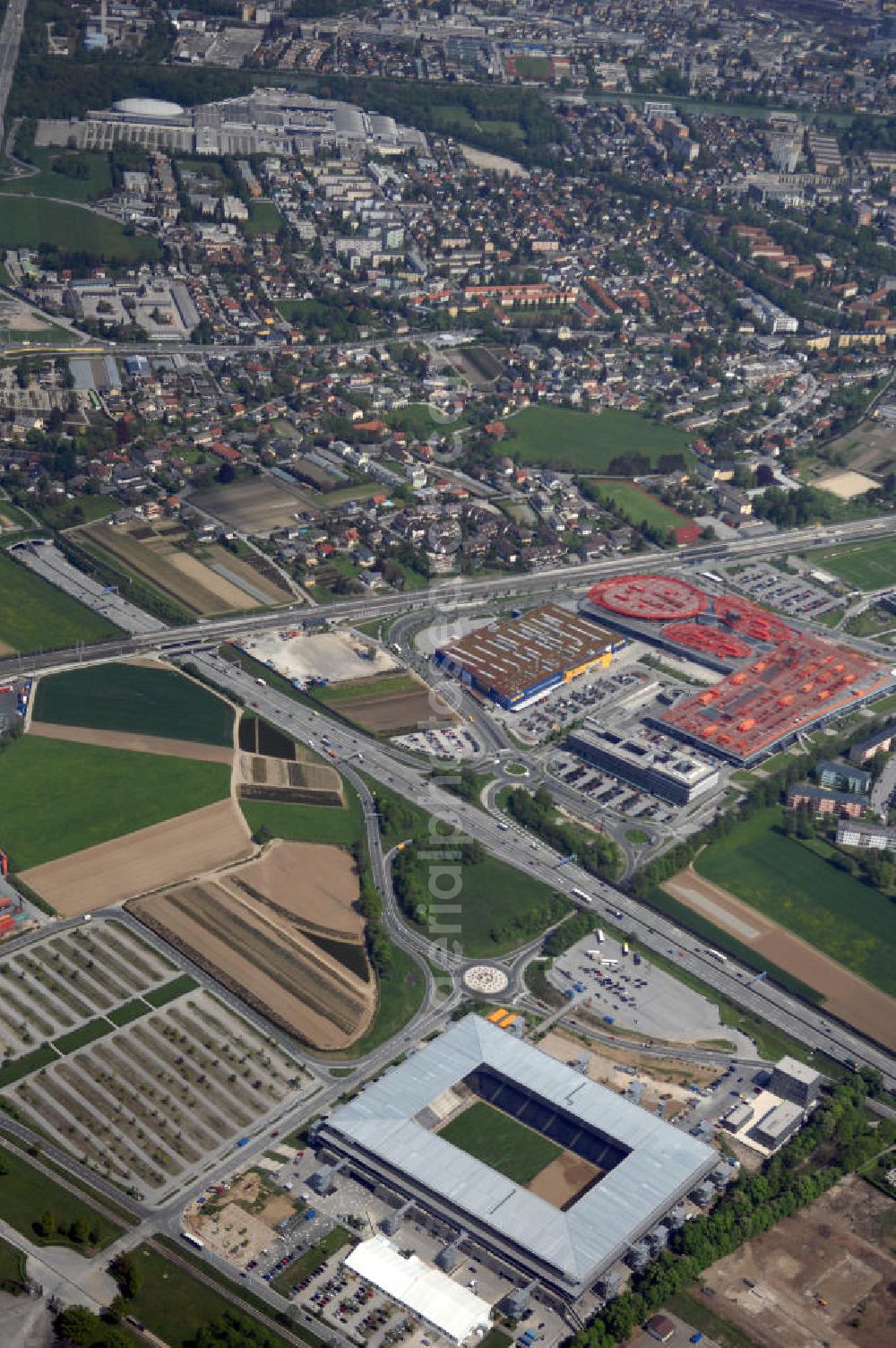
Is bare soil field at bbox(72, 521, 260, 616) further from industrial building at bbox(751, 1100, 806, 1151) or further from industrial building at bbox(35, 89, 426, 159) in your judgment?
industrial building at bbox(35, 89, 426, 159)

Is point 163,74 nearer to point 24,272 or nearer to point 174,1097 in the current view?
point 24,272

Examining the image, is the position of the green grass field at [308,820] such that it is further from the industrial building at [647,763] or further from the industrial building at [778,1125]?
the industrial building at [778,1125]

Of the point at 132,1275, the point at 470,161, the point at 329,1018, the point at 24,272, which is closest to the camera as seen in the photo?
the point at 132,1275

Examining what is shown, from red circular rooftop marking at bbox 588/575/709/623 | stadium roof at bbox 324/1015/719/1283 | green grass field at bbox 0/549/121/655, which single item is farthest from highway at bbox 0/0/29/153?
stadium roof at bbox 324/1015/719/1283

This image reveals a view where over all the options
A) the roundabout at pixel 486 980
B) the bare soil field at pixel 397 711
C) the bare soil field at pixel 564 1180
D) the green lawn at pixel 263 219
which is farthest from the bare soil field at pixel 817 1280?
the green lawn at pixel 263 219

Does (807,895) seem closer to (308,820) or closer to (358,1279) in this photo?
(308,820)

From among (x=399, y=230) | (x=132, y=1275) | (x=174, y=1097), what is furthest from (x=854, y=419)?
(x=132, y=1275)
